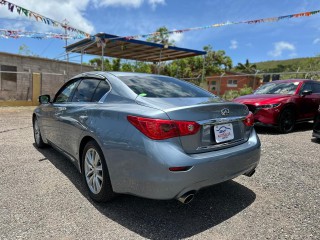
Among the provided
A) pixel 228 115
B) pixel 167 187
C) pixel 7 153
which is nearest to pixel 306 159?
pixel 228 115

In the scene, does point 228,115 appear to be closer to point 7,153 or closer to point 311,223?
point 311,223

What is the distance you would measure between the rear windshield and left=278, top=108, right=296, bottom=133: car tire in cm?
420

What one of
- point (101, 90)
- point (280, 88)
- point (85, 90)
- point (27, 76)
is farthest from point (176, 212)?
point (27, 76)

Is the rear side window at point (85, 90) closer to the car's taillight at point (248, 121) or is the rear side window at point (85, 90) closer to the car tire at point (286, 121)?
the car's taillight at point (248, 121)

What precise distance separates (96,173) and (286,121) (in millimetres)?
5746

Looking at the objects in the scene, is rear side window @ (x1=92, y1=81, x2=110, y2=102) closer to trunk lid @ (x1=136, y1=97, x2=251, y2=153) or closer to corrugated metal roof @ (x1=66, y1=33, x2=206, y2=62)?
trunk lid @ (x1=136, y1=97, x2=251, y2=153)

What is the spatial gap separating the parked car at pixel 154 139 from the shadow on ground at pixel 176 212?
0.30m

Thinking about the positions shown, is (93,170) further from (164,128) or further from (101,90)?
(164,128)

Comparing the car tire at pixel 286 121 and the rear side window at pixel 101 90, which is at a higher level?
the rear side window at pixel 101 90

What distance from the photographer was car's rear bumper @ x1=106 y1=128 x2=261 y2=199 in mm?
2404

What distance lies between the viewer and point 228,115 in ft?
9.36

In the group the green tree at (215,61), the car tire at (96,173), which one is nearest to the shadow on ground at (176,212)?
the car tire at (96,173)

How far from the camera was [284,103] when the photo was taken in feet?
23.0

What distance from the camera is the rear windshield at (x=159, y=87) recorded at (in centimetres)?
310
